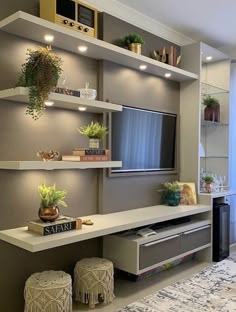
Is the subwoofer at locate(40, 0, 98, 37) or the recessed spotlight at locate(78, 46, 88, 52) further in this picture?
the recessed spotlight at locate(78, 46, 88, 52)

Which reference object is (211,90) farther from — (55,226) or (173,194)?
(55,226)

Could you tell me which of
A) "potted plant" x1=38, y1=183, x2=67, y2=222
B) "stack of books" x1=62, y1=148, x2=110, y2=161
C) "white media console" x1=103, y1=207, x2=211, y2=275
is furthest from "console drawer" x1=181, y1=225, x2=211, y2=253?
"potted plant" x1=38, y1=183, x2=67, y2=222

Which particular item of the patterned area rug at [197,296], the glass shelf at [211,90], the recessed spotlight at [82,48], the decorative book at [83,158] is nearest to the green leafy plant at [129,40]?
the recessed spotlight at [82,48]

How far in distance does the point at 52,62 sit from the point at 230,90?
3051 mm

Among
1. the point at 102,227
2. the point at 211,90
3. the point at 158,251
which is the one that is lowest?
the point at 158,251

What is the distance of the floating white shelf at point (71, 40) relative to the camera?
235cm

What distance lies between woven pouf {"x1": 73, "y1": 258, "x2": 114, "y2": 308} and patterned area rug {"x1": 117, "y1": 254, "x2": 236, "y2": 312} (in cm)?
21

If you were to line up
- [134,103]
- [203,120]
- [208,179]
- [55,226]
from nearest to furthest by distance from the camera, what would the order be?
1. [55,226]
2. [134,103]
3. [208,179]
4. [203,120]

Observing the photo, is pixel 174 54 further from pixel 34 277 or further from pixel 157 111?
pixel 34 277

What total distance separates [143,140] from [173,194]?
2.41ft

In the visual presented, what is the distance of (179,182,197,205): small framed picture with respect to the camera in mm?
3848

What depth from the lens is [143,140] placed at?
3.64 m

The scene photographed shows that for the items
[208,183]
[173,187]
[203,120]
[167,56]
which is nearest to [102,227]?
[173,187]

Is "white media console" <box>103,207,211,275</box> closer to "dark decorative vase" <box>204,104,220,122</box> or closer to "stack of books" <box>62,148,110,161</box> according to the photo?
"stack of books" <box>62,148,110,161</box>
